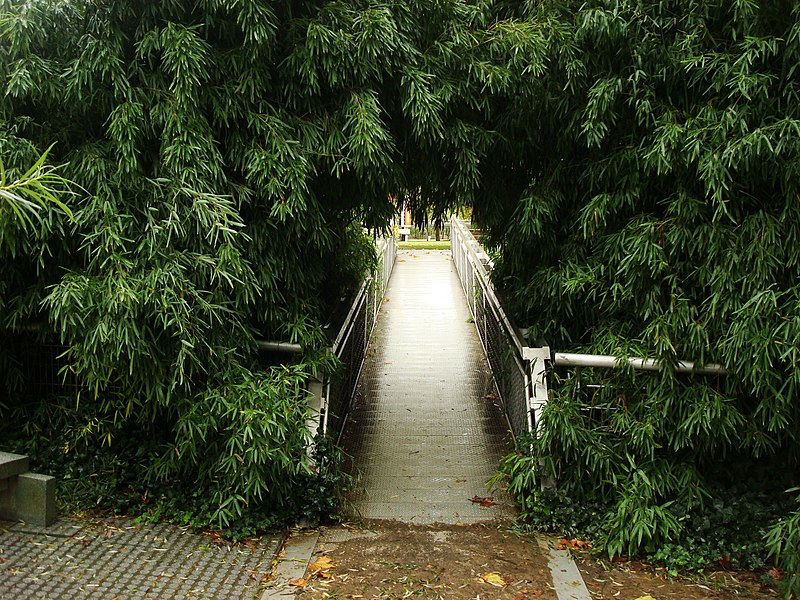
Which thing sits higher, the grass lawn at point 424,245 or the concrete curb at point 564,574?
the grass lawn at point 424,245

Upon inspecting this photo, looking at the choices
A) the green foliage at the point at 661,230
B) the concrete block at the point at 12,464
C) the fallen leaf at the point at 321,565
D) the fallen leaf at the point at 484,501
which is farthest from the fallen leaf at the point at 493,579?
the concrete block at the point at 12,464

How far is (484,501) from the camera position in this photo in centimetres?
532

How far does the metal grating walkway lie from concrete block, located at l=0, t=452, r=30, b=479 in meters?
2.16

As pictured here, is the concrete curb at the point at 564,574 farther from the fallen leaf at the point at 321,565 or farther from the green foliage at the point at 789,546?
the fallen leaf at the point at 321,565

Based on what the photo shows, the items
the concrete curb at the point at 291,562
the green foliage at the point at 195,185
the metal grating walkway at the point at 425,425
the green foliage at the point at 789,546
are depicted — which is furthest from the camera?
the metal grating walkway at the point at 425,425

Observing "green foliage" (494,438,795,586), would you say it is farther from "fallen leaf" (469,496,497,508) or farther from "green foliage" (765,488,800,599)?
"fallen leaf" (469,496,497,508)

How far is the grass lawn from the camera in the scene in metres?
19.5

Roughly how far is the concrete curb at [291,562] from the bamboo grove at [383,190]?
28 cm

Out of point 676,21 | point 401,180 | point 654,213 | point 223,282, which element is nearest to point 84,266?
point 223,282

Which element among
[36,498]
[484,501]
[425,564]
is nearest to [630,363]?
[484,501]

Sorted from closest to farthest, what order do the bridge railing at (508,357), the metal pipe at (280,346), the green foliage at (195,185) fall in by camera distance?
the green foliage at (195,185) < the metal pipe at (280,346) < the bridge railing at (508,357)

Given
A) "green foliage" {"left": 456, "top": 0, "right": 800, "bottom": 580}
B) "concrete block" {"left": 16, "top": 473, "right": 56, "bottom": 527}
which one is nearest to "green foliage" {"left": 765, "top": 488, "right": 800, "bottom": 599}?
"green foliage" {"left": 456, "top": 0, "right": 800, "bottom": 580}

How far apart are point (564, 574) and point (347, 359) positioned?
10.7ft

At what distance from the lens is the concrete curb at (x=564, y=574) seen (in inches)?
161
